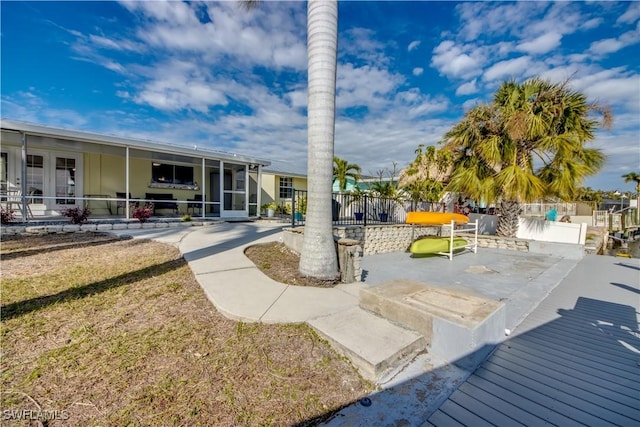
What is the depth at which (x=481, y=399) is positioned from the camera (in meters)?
2.23

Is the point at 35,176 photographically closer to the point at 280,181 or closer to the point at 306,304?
the point at 280,181

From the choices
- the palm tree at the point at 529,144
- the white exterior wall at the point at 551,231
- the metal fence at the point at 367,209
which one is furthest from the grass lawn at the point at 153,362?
the white exterior wall at the point at 551,231

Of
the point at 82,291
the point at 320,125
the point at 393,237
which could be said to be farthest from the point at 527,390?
the point at 393,237

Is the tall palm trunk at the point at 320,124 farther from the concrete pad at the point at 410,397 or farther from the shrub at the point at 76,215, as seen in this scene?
the shrub at the point at 76,215

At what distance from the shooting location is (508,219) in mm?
10383

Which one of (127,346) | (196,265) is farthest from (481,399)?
(196,265)

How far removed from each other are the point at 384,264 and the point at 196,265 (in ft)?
15.7

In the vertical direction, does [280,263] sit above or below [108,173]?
below

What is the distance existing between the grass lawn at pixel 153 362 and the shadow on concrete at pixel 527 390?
0.96 ft

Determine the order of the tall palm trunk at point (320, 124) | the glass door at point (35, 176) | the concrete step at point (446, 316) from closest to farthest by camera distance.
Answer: the concrete step at point (446, 316), the tall palm trunk at point (320, 124), the glass door at point (35, 176)

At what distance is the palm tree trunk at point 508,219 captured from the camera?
10188 mm

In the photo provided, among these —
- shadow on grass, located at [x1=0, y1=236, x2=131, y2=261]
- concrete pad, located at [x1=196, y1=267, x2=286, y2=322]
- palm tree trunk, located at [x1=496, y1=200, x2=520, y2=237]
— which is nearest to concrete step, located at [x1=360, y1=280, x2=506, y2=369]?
concrete pad, located at [x1=196, y1=267, x2=286, y2=322]

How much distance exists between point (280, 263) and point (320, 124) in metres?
3.00

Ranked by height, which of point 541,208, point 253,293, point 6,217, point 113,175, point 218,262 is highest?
point 113,175
